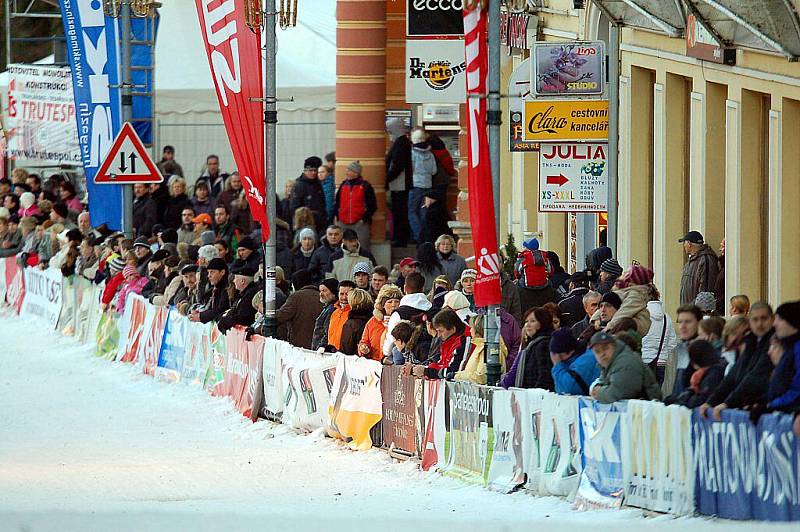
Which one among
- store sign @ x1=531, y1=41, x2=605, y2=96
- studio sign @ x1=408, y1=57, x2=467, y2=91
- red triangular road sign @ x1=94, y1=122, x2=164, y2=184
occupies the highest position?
studio sign @ x1=408, y1=57, x2=467, y2=91

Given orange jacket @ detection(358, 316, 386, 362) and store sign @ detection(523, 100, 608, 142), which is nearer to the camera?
orange jacket @ detection(358, 316, 386, 362)

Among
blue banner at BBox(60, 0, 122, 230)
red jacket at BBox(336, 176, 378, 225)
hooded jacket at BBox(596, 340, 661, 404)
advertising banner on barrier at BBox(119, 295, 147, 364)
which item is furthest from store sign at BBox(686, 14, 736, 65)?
blue banner at BBox(60, 0, 122, 230)

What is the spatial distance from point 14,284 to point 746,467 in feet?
68.3

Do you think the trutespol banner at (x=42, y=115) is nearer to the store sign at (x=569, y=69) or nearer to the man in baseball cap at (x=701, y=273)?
the store sign at (x=569, y=69)

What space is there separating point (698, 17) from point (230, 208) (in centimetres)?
1223

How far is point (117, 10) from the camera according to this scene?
85.3 ft

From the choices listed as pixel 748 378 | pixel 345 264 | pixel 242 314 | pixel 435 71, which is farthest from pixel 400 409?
pixel 435 71

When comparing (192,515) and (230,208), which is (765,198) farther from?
(230,208)

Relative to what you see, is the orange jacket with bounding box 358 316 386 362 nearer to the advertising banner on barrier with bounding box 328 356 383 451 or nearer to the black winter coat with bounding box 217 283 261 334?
the advertising banner on barrier with bounding box 328 356 383 451

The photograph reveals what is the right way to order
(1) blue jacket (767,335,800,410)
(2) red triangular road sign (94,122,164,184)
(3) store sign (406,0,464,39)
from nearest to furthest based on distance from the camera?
(1) blue jacket (767,335,800,410)
(3) store sign (406,0,464,39)
(2) red triangular road sign (94,122,164,184)

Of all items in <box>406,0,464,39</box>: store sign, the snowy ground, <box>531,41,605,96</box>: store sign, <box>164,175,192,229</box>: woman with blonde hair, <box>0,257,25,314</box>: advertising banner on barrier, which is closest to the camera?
the snowy ground

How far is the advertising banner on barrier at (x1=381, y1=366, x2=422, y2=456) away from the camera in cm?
1533

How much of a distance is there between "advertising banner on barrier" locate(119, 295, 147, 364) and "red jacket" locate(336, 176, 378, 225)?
172 inches

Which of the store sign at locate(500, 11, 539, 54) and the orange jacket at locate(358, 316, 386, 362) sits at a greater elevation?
the store sign at locate(500, 11, 539, 54)
